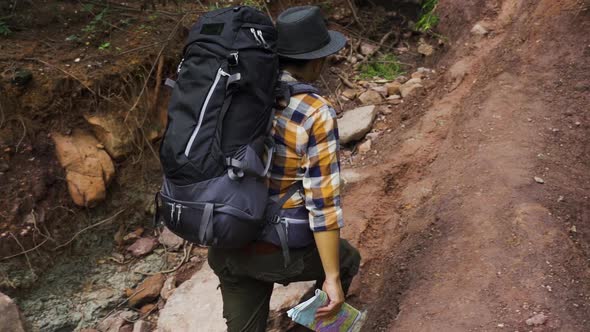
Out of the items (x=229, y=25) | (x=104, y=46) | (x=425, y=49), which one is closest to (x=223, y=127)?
(x=229, y=25)

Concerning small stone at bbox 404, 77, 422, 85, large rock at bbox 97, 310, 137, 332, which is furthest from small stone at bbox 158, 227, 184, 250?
small stone at bbox 404, 77, 422, 85

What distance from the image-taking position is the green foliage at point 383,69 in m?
6.16

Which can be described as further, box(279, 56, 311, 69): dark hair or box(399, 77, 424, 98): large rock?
box(399, 77, 424, 98): large rock

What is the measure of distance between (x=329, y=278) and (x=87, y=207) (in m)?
3.51

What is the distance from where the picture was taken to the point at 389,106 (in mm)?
5559

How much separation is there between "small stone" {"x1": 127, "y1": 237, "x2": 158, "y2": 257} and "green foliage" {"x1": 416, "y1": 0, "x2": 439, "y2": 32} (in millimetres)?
3854

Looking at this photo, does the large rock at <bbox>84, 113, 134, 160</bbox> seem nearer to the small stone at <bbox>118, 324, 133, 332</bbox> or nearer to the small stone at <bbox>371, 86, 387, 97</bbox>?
the small stone at <bbox>118, 324, 133, 332</bbox>

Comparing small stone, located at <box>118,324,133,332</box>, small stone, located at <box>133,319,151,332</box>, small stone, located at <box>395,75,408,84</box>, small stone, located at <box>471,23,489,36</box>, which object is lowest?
small stone, located at <box>118,324,133,332</box>

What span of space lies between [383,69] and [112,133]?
3093 mm

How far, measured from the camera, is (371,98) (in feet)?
18.7

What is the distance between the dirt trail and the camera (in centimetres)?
267

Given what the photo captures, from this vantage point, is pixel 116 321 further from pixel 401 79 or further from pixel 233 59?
pixel 401 79

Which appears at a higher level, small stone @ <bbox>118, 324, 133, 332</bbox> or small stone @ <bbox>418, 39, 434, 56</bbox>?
small stone @ <bbox>418, 39, 434, 56</bbox>

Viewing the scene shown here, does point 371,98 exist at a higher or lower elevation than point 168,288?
higher
